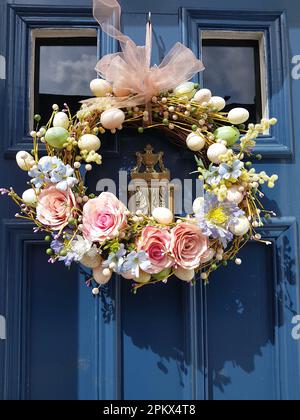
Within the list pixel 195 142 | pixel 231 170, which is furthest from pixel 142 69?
pixel 231 170

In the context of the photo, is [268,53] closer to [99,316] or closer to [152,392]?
[99,316]

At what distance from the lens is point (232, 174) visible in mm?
1121

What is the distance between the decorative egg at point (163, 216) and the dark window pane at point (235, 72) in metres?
0.38

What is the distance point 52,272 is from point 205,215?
43cm

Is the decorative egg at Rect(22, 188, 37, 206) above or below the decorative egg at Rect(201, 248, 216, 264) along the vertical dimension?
above

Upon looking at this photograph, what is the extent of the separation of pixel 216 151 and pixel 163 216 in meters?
0.19

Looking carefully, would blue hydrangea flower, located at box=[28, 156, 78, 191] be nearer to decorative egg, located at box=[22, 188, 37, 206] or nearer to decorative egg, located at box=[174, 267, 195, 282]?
decorative egg, located at box=[22, 188, 37, 206]

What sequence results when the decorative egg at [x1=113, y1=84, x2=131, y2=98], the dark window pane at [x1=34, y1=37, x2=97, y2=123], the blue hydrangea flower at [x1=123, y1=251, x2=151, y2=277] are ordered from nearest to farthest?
the blue hydrangea flower at [x1=123, y1=251, x2=151, y2=277] → the decorative egg at [x1=113, y1=84, x2=131, y2=98] → the dark window pane at [x1=34, y1=37, x2=97, y2=123]

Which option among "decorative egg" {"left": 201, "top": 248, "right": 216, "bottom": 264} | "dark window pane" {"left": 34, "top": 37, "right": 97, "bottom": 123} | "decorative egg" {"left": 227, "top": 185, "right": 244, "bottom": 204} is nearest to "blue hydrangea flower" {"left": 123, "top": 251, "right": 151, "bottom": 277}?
"decorative egg" {"left": 201, "top": 248, "right": 216, "bottom": 264}

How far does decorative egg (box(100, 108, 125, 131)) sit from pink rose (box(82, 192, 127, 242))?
0.60 ft

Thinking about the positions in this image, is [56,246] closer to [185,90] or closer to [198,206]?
[198,206]

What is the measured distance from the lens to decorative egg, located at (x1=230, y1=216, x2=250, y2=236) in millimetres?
1117

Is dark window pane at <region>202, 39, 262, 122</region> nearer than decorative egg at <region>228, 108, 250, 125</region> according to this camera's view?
No
